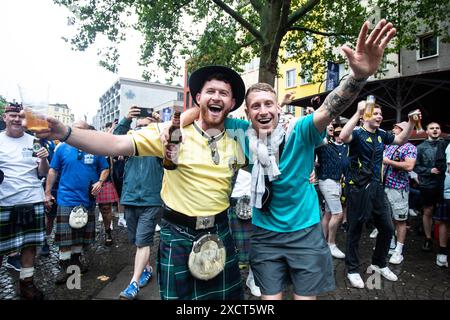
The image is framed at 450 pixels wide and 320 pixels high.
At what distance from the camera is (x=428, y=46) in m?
18.3

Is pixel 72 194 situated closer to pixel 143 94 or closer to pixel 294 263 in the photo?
pixel 294 263

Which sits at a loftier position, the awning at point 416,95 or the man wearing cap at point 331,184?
the awning at point 416,95

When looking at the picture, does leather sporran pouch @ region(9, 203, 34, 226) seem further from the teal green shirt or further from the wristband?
the teal green shirt

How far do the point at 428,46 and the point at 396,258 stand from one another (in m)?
18.8

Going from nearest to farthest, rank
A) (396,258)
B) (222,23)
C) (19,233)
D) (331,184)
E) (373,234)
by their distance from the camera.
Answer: (19,233), (396,258), (331,184), (373,234), (222,23)

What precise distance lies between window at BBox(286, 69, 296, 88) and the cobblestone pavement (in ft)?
78.3

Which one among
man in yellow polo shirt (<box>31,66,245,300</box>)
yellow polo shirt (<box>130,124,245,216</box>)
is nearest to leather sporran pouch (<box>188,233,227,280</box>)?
man in yellow polo shirt (<box>31,66,245,300</box>)

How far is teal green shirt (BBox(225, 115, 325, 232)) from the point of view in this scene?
Result: 205cm

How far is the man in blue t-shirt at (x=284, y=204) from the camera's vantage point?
2.00 m

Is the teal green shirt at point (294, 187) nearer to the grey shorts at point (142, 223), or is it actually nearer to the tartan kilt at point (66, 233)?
the grey shorts at point (142, 223)

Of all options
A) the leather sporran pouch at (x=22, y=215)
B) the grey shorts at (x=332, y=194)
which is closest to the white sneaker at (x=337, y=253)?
the grey shorts at (x=332, y=194)

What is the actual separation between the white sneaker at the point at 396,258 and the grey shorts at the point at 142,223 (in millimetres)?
3659

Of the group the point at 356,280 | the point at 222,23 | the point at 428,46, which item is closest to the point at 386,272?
the point at 356,280
